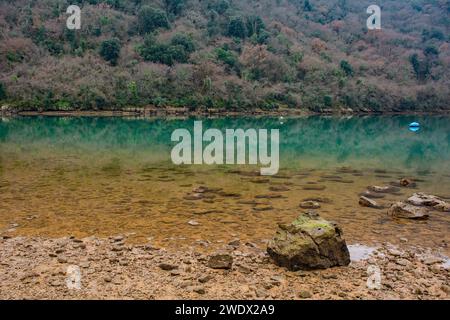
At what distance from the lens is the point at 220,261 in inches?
303

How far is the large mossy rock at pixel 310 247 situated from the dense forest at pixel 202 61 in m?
61.9

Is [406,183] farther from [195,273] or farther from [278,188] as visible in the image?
[195,273]

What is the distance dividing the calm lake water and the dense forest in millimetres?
45084

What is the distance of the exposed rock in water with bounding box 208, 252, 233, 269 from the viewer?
25.1 feet

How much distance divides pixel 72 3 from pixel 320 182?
106 m

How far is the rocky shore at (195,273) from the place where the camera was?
662 centimetres

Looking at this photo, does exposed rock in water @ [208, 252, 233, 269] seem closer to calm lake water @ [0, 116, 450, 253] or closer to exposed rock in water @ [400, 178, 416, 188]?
calm lake water @ [0, 116, 450, 253]

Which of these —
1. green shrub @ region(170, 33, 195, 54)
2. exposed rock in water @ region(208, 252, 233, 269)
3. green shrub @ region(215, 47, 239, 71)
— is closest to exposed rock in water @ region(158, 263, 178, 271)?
exposed rock in water @ region(208, 252, 233, 269)

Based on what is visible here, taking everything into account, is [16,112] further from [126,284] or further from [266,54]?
[126,284]

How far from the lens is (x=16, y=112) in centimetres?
6166

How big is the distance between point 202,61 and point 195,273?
7578 centimetres

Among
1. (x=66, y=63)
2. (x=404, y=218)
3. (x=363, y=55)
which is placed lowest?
(x=404, y=218)

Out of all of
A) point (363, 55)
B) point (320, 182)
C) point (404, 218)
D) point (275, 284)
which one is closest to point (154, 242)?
point (275, 284)

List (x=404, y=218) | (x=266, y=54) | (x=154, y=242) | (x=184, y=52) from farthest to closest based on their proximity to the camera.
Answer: (x=266, y=54), (x=184, y=52), (x=404, y=218), (x=154, y=242)
